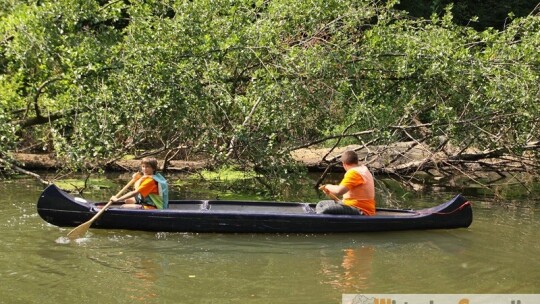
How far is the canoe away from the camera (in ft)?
29.3

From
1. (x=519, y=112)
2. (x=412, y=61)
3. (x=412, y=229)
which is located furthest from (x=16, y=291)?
(x=519, y=112)

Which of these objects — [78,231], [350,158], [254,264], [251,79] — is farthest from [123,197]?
[251,79]

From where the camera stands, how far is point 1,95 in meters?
11.7

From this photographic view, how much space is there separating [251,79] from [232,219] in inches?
126

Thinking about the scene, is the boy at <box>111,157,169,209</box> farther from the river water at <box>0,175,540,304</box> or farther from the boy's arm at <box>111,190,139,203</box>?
the river water at <box>0,175,540,304</box>

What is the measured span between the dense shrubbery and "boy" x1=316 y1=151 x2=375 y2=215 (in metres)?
1.81

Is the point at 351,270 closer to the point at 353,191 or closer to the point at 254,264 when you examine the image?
the point at 254,264

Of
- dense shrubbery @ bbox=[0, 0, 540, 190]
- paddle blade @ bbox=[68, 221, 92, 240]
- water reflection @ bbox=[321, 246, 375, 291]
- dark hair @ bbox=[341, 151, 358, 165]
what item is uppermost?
dense shrubbery @ bbox=[0, 0, 540, 190]

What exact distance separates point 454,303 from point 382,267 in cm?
131

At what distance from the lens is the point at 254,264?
7715 millimetres

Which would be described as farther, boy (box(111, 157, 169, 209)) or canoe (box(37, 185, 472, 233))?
boy (box(111, 157, 169, 209))

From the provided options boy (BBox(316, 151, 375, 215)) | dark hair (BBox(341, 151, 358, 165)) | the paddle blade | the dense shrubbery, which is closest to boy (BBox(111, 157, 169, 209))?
the paddle blade

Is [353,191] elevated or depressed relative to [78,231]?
elevated

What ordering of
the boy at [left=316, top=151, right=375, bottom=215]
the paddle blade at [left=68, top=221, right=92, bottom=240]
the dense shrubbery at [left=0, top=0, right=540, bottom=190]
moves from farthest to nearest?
the dense shrubbery at [left=0, top=0, right=540, bottom=190] < the boy at [left=316, top=151, right=375, bottom=215] < the paddle blade at [left=68, top=221, right=92, bottom=240]
